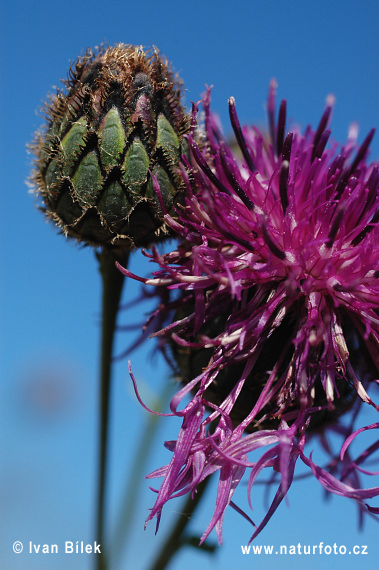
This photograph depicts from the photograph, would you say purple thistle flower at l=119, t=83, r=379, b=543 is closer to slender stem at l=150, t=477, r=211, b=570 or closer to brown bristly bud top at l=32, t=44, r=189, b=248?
brown bristly bud top at l=32, t=44, r=189, b=248

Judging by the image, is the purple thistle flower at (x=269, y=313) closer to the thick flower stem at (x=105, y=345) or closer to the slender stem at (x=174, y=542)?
the thick flower stem at (x=105, y=345)

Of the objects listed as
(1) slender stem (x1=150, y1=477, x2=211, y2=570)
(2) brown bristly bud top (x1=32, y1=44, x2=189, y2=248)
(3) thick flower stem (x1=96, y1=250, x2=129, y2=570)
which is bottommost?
(1) slender stem (x1=150, y1=477, x2=211, y2=570)

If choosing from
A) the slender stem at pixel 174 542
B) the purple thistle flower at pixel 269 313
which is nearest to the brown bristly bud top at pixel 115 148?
the purple thistle flower at pixel 269 313

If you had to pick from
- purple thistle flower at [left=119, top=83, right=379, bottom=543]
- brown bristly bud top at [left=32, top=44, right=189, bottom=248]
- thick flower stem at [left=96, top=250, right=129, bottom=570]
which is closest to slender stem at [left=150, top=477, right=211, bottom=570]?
thick flower stem at [left=96, top=250, right=129, bottom=570]

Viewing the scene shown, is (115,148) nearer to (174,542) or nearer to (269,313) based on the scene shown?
(269,313)

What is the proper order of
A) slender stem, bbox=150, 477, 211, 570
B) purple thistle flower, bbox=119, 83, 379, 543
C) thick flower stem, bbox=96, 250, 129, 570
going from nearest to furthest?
purple thistle flower, bbox=119, 83, 379, 543
thick flower stem, bbox=96, 250, 129, 570
slender stem, bbox=150, 477, 211, 570

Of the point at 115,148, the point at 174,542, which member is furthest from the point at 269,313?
the point at 174,542
